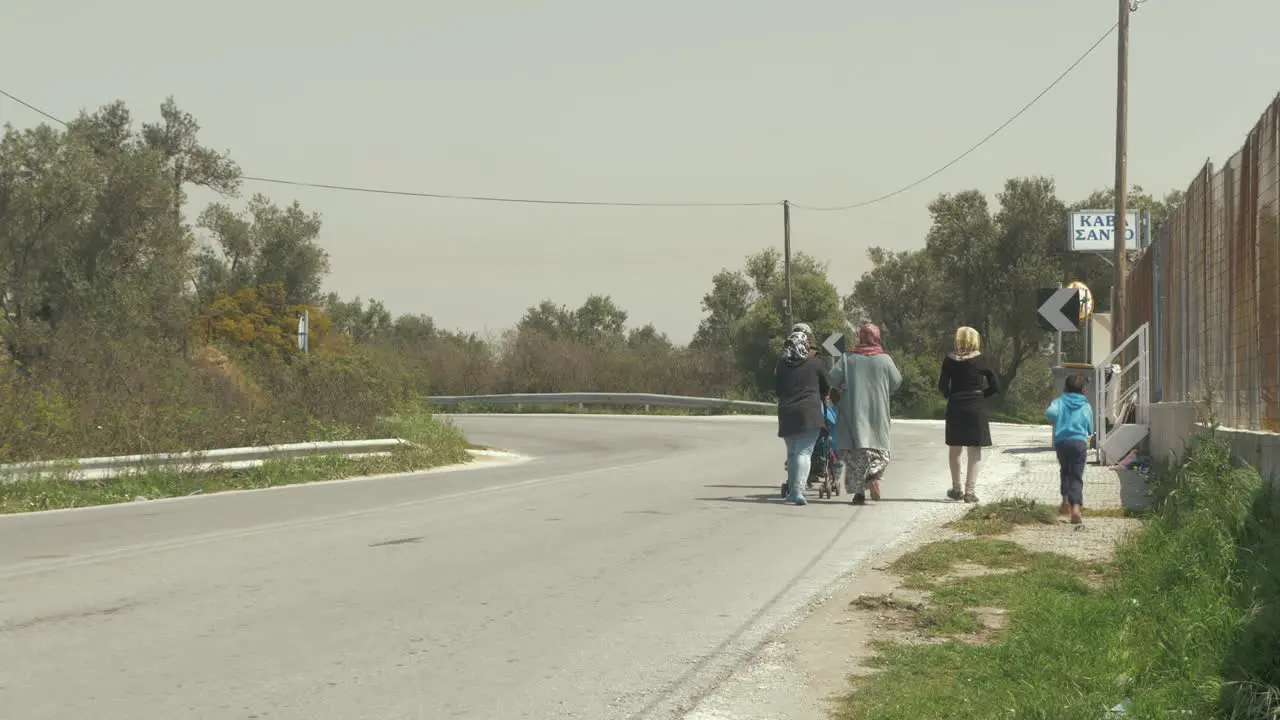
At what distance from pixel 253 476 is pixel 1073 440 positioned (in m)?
10.7

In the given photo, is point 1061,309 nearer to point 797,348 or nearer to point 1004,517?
point 797,348

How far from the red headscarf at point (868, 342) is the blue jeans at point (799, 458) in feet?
3.77

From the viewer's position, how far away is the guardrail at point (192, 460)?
641 inches

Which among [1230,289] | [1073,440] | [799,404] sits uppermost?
[1230,289]

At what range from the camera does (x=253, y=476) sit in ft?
63.1

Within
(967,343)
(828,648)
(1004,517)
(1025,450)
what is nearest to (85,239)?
(1025,450)

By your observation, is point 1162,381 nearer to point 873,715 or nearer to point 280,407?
point 280,407

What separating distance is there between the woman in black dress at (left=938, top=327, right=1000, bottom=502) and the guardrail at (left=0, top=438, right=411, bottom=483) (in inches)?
351

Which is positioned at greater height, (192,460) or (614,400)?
(614,400)

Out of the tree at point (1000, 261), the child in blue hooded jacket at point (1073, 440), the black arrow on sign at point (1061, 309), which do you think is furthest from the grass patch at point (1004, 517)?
the tree at point (1000, 261)

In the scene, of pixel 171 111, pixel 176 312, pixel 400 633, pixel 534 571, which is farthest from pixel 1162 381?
pixel 171 111

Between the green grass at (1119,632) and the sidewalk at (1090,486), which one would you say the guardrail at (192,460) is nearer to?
the sidewalk at (1090,486)

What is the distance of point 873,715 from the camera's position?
19.4 ft

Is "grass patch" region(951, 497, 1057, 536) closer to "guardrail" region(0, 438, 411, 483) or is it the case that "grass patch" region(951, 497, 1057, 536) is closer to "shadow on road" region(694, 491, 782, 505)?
"shadow on road" region(694, 491, 782, 505)
